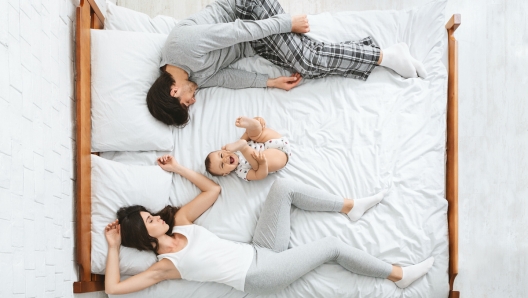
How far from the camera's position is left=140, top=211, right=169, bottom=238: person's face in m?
1.70

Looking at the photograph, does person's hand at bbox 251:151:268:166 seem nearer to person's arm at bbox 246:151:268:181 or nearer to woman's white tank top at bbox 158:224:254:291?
person's arm at bbox 246:151:268:181

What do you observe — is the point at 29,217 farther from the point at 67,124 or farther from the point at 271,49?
the point at 271,49

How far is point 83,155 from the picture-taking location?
1.69 meters

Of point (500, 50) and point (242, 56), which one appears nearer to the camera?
point (242, 56)

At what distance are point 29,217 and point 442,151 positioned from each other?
169 cm

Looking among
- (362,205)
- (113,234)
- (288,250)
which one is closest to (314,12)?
(362,205)

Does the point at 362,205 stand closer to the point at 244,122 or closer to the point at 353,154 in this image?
the point at 353,154

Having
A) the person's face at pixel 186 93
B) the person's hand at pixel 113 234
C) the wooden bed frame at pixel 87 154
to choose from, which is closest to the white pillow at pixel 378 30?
the wooden bed frame at pixel 87 154

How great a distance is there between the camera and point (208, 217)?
72.2 inches

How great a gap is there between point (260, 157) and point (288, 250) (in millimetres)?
427

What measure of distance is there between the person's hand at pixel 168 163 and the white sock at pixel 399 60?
42.8 inches

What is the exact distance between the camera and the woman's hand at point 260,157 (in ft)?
5.65

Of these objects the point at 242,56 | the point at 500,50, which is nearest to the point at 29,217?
the point at 242,56

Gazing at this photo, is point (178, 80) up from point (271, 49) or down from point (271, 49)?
down
